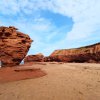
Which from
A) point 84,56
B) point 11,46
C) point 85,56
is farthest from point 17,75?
point 84,56

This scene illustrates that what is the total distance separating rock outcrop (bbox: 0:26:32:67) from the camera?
15945 mm

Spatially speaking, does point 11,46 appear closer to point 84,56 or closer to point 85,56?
point 85,56

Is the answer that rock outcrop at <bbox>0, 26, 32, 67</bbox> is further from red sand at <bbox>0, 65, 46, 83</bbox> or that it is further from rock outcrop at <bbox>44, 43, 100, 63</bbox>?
rock outcrop at <bbox>44, 43, 100, 63</bbox>

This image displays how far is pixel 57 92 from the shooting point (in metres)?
7.73

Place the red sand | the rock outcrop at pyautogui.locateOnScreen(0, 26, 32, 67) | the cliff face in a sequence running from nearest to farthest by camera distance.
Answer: the red sand, the rock outcrop at pyautogui.locateOnScreen(0, 26, 32, 67), the cliff face

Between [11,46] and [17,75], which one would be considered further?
[11,46]

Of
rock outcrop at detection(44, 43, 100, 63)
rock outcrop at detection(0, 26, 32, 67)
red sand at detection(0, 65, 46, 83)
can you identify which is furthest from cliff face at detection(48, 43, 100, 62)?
red sand at detection(0, 65, 46, 83)

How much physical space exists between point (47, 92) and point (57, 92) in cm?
48

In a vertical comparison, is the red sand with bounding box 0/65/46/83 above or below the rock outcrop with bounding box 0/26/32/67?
below

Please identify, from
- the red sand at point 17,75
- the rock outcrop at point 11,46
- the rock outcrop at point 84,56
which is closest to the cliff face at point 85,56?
the rock outcrop at point 84,56

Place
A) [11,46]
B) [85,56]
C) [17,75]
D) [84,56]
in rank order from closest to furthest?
[17,75] < [11,46] < [85,56] < [84,56]

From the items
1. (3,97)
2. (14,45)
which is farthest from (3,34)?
(3,97)

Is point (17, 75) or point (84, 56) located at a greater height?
point (84, 56)

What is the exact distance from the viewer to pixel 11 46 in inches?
635
